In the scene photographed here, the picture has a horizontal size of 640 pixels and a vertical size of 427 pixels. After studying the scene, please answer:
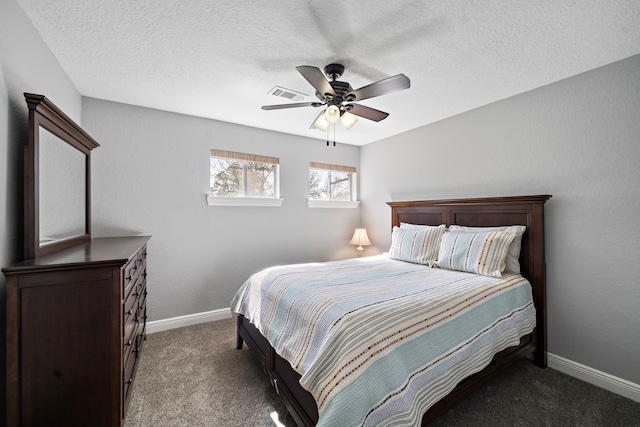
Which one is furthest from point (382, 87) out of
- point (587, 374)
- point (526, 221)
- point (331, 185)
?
point (587, 374)

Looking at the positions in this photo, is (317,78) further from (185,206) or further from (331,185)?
(331,185)

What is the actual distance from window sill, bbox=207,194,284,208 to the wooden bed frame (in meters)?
1.44

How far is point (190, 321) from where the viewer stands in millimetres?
3178

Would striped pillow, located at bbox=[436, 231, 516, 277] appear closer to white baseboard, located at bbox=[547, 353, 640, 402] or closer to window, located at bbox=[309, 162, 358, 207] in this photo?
white baseboard, located at bbox=[547, 353, 640, 402]

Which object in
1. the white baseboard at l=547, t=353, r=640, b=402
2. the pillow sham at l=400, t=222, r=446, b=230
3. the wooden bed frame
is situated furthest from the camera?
the pillow sham at l=400, t=222, r=446, b=230

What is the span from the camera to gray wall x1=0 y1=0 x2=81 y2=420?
139cm

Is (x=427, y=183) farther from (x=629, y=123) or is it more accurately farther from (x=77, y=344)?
(x=77, y=344)

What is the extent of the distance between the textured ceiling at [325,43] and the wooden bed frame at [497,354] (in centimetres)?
111

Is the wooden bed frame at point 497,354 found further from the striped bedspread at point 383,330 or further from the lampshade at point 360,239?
the lampshade at point 360,239

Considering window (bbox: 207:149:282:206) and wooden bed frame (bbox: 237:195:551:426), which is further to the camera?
window (bbox: 207:149:282:206)

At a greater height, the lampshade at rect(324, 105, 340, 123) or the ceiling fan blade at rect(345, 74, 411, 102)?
the ceiling fan blade at rect(345, 74, 411, 102)

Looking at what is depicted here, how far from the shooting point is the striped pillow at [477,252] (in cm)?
239

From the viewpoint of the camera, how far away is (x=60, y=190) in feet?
6.38

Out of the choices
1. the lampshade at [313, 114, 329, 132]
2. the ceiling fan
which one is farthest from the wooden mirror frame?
the lampshade at [313, 114, 329, 132]
